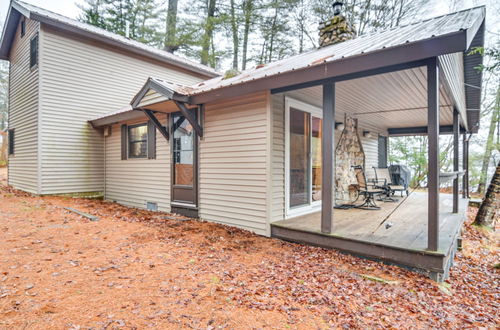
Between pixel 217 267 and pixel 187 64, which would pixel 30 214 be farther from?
pixel 187 64

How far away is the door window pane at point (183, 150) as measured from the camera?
18.7ft

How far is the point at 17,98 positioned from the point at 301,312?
A: 37.9 feet

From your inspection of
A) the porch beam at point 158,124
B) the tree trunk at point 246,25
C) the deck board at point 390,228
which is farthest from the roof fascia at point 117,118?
the tree trunk at point 246,25

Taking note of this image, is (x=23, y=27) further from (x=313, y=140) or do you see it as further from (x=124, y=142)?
(x=313, y=140)

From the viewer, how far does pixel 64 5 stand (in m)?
17.8

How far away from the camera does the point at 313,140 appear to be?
5.59 metres

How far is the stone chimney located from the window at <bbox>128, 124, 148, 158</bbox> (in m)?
5.02

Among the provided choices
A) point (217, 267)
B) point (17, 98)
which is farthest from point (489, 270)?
point (17, 98)

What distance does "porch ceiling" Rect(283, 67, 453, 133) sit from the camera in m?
4.27

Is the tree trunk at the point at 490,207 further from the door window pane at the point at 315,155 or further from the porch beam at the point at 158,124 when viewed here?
the porch beam at the point at 158,124

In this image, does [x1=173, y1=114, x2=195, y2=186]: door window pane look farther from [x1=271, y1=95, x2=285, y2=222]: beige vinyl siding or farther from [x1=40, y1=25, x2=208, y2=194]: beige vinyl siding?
[x1=40, y1=25, x2=208, y2=194]: beige vinyl siding

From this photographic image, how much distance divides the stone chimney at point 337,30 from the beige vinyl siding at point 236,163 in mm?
3224

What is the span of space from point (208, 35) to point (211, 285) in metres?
12.8

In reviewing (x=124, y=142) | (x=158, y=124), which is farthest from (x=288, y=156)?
(x=124, y=142)
